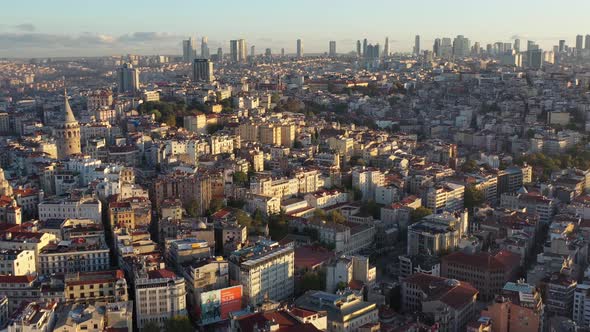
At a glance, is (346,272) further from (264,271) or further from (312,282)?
(264,271)

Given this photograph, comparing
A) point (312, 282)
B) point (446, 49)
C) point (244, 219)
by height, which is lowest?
point (312, 282)

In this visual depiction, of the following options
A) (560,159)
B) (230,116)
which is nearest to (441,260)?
(560,159)

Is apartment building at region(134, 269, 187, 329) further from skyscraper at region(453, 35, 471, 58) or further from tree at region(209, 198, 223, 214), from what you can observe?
skyscraper at region(453, 35, 471, 58)

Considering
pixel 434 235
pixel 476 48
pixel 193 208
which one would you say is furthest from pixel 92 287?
pixel 476 48

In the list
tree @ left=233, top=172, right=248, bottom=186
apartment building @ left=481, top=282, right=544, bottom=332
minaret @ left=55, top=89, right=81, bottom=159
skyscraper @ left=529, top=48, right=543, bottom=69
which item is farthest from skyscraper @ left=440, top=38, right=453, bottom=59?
apartment building @ left=481, top=282, right=544, bottom=332

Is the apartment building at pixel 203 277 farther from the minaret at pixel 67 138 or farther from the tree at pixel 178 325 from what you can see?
the minaret at pixel 67 138

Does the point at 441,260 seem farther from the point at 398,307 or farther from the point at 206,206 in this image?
the point at 206,206
